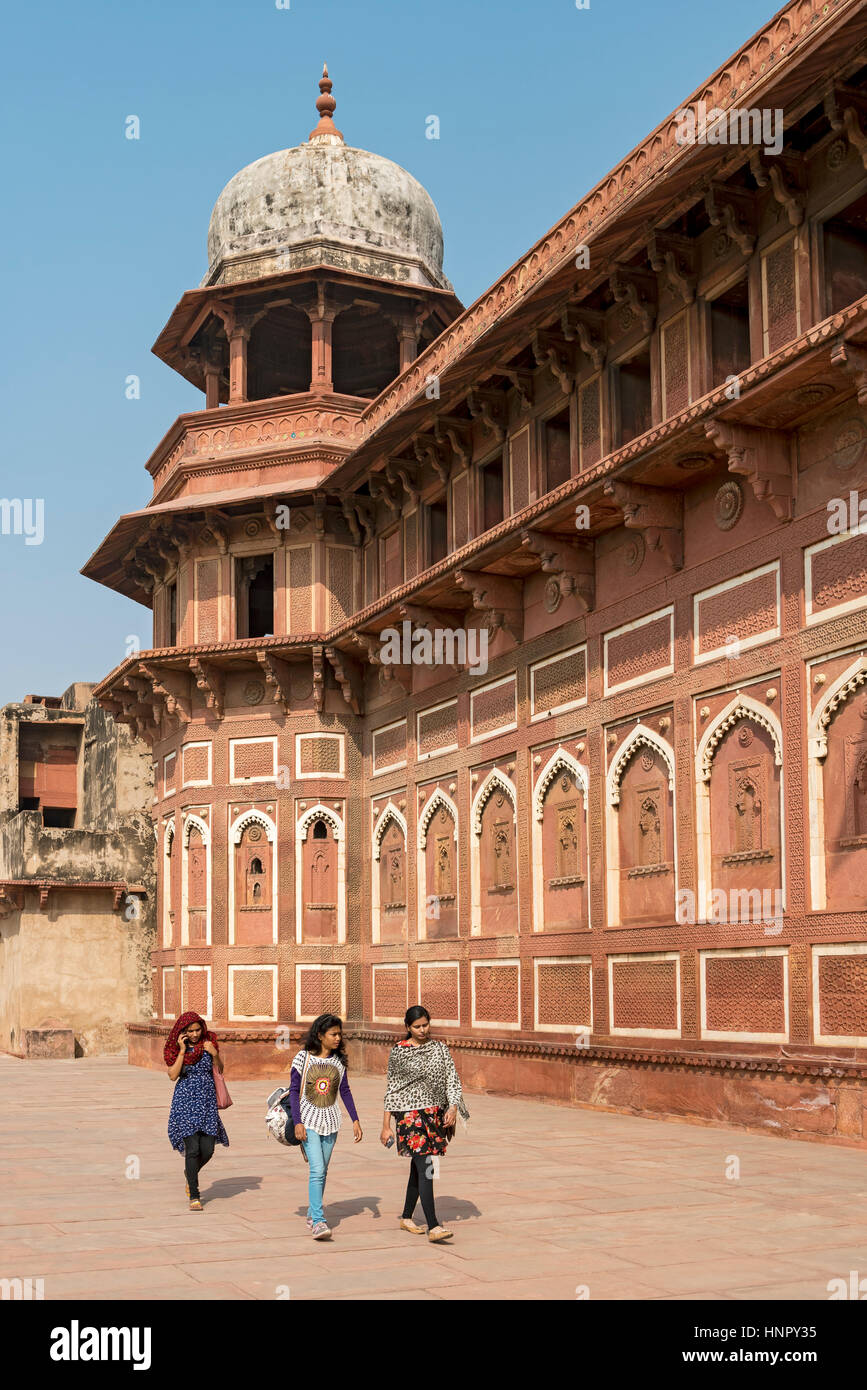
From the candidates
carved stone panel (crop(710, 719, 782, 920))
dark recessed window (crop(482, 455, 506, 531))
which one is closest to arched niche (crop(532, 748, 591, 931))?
carved stone panel (crop(710, 719, 782, 920))

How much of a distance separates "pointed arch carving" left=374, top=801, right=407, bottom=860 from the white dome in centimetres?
795

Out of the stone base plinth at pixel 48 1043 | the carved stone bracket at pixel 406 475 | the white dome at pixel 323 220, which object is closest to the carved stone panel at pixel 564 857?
the carved stone bracket at pixel 406 475

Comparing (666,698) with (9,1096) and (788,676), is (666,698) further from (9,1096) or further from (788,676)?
(9,1096)

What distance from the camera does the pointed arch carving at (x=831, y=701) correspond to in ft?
38.8

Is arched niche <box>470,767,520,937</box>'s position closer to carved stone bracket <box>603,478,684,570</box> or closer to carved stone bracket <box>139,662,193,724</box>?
carved stone bracket <box>603,478,684,570</box>

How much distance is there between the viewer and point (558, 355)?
16.0m

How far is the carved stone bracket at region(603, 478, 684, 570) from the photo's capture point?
1424 centimetres

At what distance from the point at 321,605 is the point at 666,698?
8133mm

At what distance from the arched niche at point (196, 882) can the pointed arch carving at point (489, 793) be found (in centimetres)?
534

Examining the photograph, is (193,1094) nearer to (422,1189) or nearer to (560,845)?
(422,1189)

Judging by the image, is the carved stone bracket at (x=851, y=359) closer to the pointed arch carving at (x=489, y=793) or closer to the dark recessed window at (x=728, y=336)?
the dark recessed window at (x=728, y=336)

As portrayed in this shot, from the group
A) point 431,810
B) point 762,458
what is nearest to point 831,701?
point 762,458
